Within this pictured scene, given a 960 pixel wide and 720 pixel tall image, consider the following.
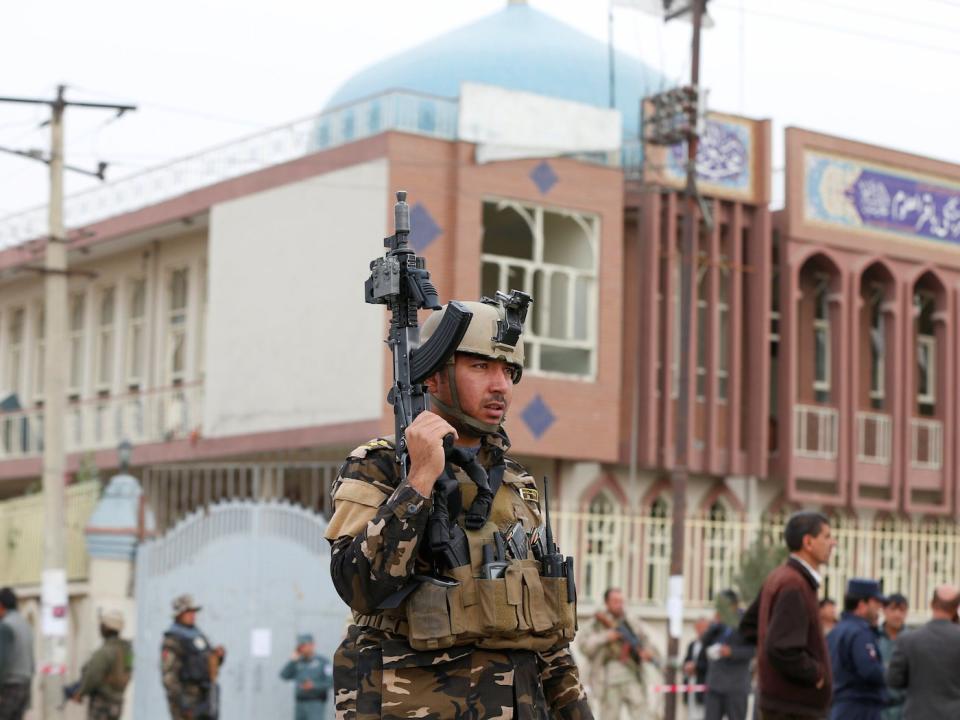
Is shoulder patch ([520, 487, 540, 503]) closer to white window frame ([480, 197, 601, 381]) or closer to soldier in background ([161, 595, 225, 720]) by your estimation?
soldier in background ([161, 595, 225, 720])

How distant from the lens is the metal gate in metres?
20.5

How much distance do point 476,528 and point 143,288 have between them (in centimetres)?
2572

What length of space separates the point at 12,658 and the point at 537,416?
914cm

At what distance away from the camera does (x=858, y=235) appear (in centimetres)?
2730

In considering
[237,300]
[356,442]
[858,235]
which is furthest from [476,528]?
[858,235]

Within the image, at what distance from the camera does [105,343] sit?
1242 inches

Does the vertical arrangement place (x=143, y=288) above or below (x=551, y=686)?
above

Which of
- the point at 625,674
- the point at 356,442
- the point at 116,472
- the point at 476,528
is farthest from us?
the point at 116,472

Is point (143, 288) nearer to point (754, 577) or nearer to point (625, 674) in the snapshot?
point (754, 577)

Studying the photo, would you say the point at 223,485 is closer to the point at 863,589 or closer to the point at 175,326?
the point at 175,326

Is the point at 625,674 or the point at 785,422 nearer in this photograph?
the point at 625,674

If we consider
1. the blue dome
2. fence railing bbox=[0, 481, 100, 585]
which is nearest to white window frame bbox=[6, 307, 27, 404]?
fence railing bbox=[0, 481, 100, 585]

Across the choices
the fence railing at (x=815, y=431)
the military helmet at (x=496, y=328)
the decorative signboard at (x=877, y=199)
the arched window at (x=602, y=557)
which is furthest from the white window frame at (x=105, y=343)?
the military helmet at (x=496, y=328)

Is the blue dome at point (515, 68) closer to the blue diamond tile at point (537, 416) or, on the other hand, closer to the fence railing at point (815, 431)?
the fence railing at point (815, 431)
